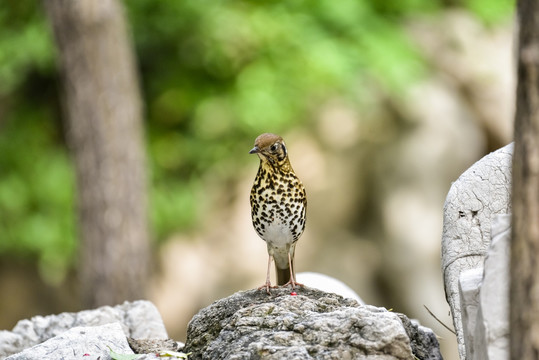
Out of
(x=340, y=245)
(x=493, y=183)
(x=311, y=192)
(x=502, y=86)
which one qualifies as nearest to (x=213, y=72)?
(x=311, y=192)

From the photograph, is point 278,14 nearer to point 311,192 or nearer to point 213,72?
point 213,72

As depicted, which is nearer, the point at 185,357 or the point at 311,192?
Answer: the point at 185,357

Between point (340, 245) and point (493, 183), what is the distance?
21.8ft

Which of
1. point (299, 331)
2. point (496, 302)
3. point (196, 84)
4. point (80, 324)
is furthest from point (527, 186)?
point (196, 84)

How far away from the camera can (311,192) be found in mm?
10016

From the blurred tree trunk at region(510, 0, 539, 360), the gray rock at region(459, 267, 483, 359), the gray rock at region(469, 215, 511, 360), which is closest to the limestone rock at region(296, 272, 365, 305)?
the gray rock at region(459, 267, 483, 359)

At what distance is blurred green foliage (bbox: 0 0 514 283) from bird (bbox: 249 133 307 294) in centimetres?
526

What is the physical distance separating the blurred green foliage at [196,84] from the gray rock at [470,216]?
5344 mm

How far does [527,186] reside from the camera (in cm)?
243

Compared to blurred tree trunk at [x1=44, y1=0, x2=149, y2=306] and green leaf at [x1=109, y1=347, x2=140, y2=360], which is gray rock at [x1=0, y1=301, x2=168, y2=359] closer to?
green leaf at [x1=109, y1=347, x2=140, y2=360]

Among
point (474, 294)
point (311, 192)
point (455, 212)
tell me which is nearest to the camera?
point (474, 294)

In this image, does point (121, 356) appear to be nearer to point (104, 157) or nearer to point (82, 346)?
point (82, 346)

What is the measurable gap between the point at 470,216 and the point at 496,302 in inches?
37.1

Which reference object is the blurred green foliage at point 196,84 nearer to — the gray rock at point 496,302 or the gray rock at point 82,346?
the gray rock at point 82,346
